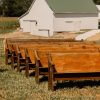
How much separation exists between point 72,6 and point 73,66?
1671 inches

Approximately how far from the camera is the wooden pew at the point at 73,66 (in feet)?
39.1

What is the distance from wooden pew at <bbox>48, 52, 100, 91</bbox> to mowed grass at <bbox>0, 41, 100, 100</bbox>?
1.32 ft

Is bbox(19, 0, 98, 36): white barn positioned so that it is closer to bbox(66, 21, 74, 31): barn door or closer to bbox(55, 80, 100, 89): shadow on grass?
bbox(66, 21, 74, 31): barn door

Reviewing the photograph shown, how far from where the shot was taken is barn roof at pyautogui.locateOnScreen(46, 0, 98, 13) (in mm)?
52188

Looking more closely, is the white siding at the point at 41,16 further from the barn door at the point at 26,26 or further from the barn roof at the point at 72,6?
the barn roof at the point at 72,6

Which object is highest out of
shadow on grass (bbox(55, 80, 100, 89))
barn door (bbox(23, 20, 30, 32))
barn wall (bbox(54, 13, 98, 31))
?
shadow on grass (bbox(55, 80, 100, 89))

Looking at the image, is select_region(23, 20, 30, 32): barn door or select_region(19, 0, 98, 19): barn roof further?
select_region(23, 20, 30, 32): barn door

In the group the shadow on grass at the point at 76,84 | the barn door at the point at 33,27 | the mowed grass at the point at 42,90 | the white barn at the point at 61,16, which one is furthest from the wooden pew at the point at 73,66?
the barn door at the point at 33,27

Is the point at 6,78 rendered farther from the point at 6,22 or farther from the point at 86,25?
the point at 6,22

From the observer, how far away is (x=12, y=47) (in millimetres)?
18016

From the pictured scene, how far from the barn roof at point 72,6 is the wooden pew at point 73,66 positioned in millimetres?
38776

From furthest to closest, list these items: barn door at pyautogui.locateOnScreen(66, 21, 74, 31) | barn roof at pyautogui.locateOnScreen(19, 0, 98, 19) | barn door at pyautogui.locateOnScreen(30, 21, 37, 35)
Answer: barn door at pyautogui.locateOnScreen(30, 21, 37, 35), barn door at pyautogui.locateOnScreen(66, 21, 74, 31), barn roof at pyautogui.locateOnScreen(19, 0, 98, 19)

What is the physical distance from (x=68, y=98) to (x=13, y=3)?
8888 centimetres

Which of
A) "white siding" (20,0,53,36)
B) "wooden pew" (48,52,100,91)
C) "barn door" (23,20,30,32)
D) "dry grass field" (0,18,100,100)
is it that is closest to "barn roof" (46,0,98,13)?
"white siding" (20,0,53,36)
